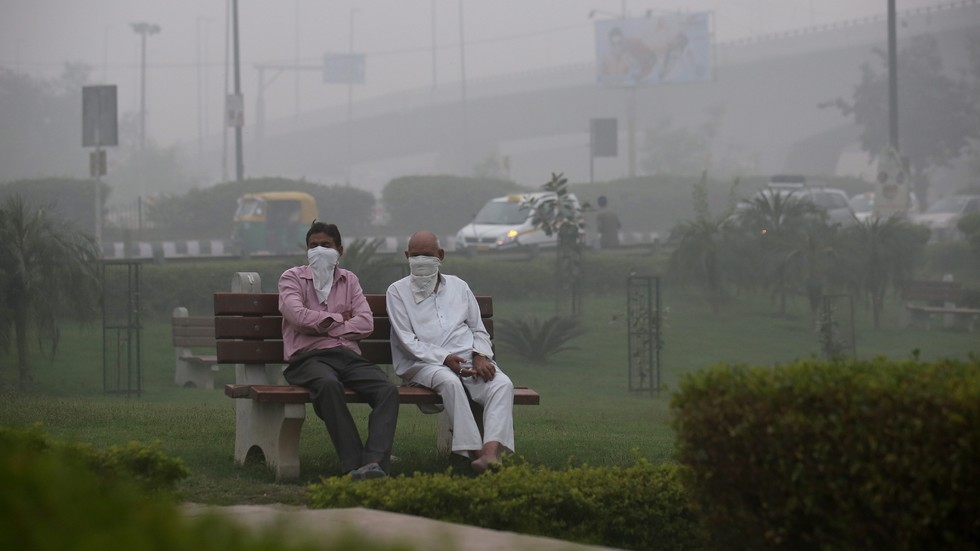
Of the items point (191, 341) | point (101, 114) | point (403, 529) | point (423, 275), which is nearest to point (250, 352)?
point (423, 275)

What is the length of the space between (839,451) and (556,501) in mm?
1869

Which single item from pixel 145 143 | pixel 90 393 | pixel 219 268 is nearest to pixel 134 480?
pixel 90 393

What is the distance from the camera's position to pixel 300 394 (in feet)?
23.2

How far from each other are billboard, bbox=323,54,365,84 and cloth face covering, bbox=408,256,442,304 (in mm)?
94183

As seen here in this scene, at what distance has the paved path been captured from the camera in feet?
12.6

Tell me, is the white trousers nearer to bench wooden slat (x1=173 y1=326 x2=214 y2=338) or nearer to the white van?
bench wooden slat (x1=173 y1=326 x2=214 y2=338)

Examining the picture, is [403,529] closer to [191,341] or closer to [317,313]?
[317,313]

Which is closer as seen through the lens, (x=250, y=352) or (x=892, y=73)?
(x=250, y=352)

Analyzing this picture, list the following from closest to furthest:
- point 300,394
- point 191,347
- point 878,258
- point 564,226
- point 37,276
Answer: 1. point 300,394
2. point 37,276
3. point 191,347
4. point 564,226
5. point 878,258

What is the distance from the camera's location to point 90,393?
1448 centimetres

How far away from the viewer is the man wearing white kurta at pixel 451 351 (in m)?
7.21

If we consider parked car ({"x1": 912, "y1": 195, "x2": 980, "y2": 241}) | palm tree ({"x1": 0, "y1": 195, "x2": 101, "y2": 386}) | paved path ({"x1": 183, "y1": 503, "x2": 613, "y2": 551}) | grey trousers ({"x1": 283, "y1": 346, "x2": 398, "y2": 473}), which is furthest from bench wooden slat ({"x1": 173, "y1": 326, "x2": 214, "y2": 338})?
parked car ({"x1": 912, "y1": 195, "x2": 980, "y2": 241})

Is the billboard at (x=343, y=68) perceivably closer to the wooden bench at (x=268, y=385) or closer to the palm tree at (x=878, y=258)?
the palm tree at (x=878, y=258)

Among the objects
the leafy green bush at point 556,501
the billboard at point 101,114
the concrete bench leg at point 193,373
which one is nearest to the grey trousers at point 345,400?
the leafy green bush at point 556,501
